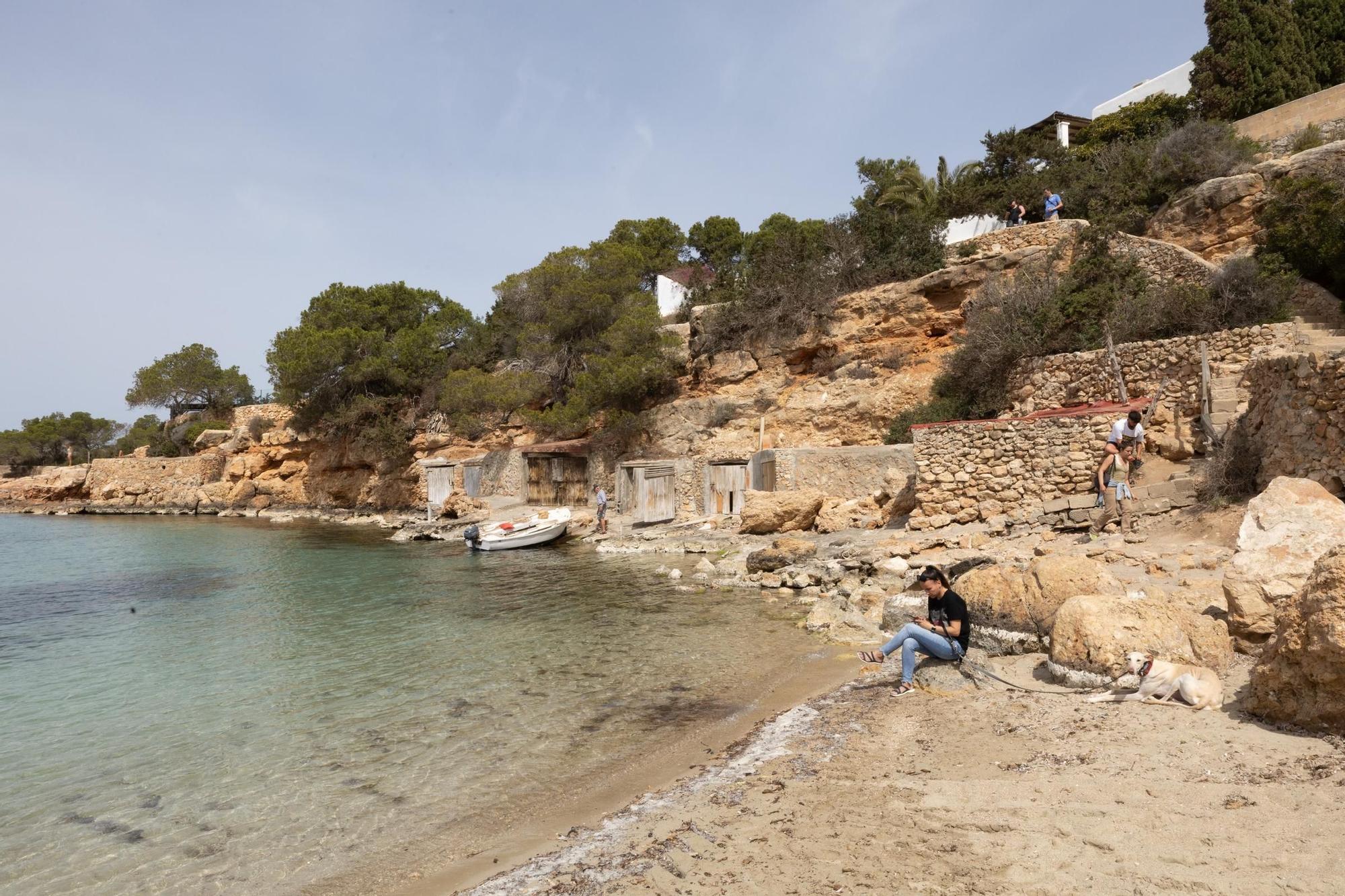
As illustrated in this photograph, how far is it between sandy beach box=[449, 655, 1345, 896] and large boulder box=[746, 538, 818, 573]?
358 inches

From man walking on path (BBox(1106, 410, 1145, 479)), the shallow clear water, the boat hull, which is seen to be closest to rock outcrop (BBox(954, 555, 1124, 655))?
the shallow clear water

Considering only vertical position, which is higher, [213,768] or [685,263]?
[685,263]

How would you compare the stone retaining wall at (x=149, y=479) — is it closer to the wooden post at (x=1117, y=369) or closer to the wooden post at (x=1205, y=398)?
the wooden post at (x=1117, y=369)

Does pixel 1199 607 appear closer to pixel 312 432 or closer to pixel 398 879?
pixel 398 879

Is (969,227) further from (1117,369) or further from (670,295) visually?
(670,295)

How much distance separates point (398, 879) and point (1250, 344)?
654 inches

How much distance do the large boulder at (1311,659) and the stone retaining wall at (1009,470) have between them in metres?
8.45

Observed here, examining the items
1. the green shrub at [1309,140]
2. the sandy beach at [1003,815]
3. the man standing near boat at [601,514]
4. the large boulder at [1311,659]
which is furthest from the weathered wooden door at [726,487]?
the green shrub at [1309,140]

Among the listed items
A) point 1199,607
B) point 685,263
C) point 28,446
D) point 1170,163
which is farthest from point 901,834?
point 28,446

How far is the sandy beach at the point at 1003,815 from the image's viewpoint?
3521 millimetres

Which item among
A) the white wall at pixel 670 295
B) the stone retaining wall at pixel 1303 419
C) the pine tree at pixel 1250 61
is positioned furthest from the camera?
the white wall at pixel 670 295

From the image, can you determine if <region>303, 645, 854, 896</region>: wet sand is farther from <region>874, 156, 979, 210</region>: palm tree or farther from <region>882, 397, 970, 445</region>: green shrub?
<region>874, 156, 979, 210</region>: palm tree

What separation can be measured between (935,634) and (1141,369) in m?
11.7

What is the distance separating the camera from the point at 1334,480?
29.7 ft
